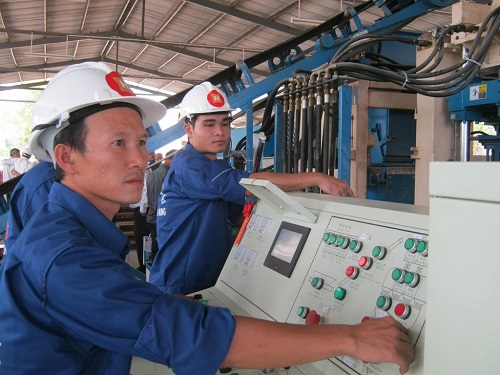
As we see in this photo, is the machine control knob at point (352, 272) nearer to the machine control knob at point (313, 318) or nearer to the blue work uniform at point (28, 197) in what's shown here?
the machine control knob at point (313, 318)

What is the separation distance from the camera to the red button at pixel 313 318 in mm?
1302

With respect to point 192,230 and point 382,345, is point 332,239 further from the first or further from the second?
point 192,230

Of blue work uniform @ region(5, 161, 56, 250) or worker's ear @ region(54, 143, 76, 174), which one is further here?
blue work uniform @ region(5, 161, 56, 250)

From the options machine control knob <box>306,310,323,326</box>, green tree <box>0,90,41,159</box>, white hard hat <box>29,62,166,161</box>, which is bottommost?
machine control knob <box>306,310,323,326</box>

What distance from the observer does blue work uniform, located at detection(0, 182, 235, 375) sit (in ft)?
2.89

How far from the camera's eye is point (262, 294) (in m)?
1.66

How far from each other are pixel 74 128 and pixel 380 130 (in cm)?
270

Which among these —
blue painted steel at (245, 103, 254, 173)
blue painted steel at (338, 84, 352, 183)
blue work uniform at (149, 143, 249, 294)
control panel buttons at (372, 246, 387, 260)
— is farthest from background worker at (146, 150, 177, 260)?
control panel buttons at (372, 246, 387, 260)

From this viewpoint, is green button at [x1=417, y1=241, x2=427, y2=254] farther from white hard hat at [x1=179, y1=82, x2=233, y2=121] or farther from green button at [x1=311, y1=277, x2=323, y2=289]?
white hard hat at [x1=179, y1=82, x2=233, y2=121]

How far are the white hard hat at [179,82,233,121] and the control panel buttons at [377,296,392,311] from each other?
5.46ft

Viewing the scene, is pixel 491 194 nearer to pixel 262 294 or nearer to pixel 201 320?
pixel 201 320

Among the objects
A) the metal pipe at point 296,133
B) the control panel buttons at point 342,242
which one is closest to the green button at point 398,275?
the control panel buttons at point 342,242

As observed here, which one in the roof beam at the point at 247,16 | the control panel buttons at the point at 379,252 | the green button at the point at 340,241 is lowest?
the control panel buttons at the point at 379,252

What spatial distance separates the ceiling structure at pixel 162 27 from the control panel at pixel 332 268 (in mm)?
6103
